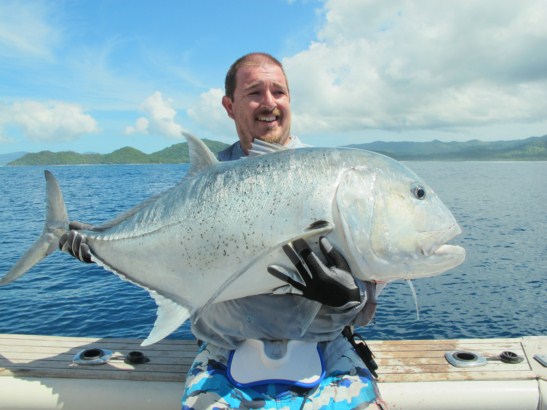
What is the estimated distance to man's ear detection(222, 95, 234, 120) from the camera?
446 centimetres

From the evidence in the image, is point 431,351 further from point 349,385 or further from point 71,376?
point 71,376

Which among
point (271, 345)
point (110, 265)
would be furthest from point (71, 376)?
point (271, 345)

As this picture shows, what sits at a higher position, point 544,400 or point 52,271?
point 544,400

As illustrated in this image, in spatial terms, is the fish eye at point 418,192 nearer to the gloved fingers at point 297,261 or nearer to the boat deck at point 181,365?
the gloved fingers at point 297,261

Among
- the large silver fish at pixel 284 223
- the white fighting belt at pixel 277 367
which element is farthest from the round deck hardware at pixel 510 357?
the large silver fish at pixel 284 223

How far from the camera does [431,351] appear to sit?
185 inches

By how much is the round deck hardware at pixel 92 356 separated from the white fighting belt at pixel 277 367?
194cm

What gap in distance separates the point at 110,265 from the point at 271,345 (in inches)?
55.4

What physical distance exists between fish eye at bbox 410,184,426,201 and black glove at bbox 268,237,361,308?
0.59m

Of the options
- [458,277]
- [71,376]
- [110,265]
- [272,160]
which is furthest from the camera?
[458,277]

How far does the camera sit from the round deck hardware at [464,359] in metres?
4.36

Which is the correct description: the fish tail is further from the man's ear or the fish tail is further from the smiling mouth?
the smiling mouth

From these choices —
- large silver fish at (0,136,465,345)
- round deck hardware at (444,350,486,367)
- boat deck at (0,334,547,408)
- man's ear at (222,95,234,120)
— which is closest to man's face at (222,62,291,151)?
man's ear at (222,95,234,120)

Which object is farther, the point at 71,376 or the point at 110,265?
the point at 71,376
